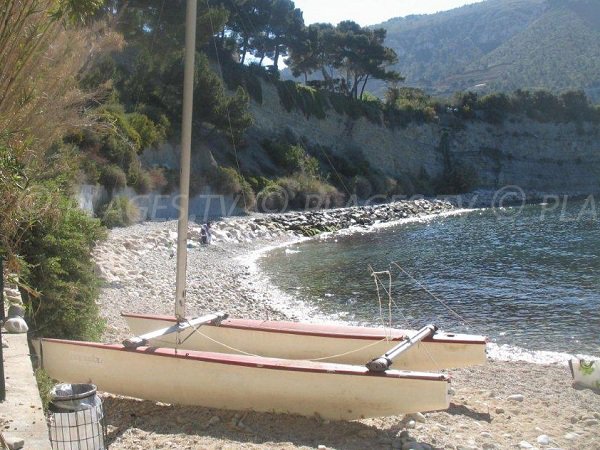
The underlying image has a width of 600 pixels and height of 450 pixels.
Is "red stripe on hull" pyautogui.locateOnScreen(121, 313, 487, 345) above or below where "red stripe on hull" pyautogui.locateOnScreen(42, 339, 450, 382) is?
below

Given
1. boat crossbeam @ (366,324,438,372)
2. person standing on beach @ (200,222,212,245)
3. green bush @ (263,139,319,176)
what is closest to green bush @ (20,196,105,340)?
boat crossbeam @ (366,324,438,372)

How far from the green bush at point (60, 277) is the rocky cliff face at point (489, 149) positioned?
4171 cm

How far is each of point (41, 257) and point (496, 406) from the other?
5560 millimetres

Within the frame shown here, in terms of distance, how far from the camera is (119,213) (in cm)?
2241

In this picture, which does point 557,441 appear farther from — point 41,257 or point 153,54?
point 153,54

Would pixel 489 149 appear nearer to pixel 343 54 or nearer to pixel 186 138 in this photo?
pixel 343 54

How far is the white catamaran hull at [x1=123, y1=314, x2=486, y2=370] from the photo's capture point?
297 inches

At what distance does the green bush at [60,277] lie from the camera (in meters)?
7.05

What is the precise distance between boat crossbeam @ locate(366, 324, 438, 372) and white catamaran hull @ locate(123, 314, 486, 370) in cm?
12

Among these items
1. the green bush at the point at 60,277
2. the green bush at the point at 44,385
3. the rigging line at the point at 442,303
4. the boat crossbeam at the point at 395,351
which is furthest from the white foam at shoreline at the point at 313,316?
the green bush at the point at 44,385

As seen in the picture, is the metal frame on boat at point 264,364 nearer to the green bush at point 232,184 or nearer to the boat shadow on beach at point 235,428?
the boat shadow on beach at point 235,428

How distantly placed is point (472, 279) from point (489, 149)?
157ft

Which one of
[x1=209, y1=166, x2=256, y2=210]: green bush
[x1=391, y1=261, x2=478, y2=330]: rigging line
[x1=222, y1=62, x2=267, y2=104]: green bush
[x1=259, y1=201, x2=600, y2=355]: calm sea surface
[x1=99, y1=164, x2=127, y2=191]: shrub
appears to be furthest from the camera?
[x1=222, y1=62, x2=267, y2=104]: green bush

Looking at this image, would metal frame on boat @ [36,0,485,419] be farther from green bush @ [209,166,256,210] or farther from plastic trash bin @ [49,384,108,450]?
green bush @ [209,166,256,210]
